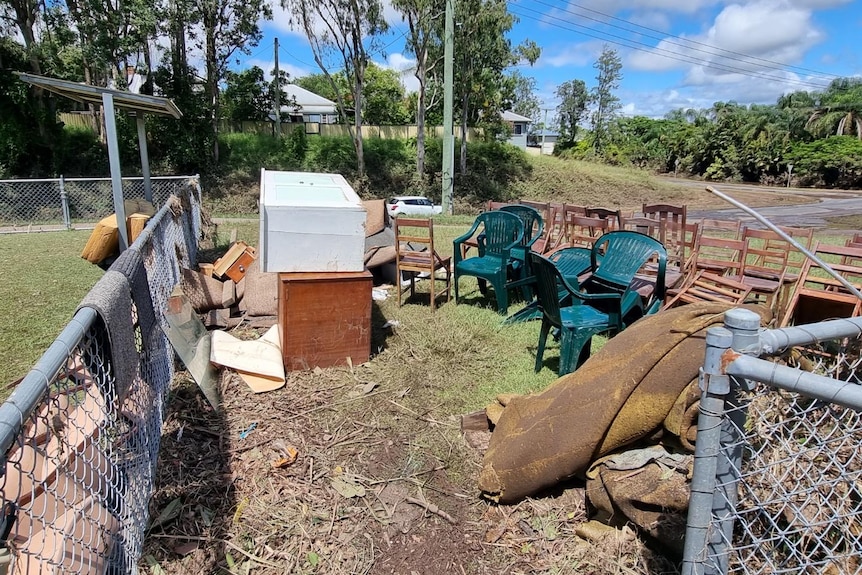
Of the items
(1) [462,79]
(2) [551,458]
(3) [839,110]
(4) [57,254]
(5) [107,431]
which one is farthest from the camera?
(3) [839,110]

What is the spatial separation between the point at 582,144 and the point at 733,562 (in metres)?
44.7

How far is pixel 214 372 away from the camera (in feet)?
13.8

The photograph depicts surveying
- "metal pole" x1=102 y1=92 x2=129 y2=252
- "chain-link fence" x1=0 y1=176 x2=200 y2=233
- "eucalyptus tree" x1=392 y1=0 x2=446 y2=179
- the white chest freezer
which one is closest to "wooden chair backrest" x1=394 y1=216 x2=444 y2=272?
the white chest freezer

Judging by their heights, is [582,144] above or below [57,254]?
above

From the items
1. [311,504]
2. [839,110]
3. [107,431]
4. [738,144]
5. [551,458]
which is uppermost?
[839,110]

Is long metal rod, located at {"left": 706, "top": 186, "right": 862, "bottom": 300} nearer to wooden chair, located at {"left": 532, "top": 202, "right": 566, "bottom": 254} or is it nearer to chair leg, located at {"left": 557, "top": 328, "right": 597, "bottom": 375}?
chair leg, located at {"left": 557, "top": 328, "right": 597, "bottom": 375}

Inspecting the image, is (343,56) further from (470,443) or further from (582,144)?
(582,144)

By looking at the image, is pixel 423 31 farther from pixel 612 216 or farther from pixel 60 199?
pixel 612 216

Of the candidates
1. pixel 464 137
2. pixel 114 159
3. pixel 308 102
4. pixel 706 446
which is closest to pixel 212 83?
pixel 308 102

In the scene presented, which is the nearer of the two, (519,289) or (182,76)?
(519,289)

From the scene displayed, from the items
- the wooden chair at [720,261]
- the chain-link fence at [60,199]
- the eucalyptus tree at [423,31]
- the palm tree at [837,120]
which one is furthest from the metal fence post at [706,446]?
the palm tree at [837,120]

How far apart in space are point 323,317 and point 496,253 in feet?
8.67

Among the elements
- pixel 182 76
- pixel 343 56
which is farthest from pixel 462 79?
pixel 182 76

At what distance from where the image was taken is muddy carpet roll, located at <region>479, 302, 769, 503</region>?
8.06ft
